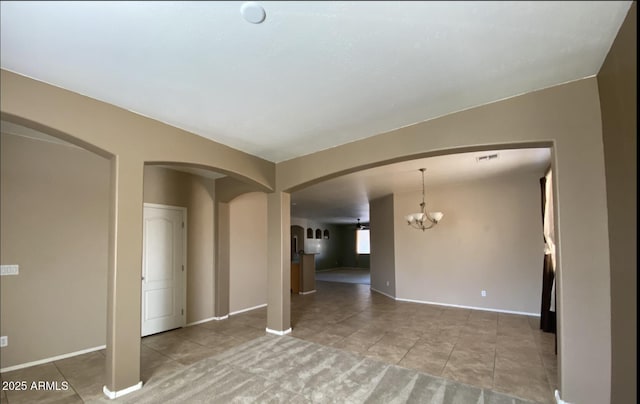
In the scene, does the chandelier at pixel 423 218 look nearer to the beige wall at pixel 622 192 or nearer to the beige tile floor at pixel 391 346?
the beige tile floor at pixel 391 346

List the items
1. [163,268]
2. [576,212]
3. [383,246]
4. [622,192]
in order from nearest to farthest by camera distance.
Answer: [622,192] → [576,212] → [163,268] → [383,246]

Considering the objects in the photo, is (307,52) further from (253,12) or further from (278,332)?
(278,332)

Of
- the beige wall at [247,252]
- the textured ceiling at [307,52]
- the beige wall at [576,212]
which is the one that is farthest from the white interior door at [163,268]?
the beige wall at [576,212]

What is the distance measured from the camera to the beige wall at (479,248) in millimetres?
5695

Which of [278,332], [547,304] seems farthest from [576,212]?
[278,332]

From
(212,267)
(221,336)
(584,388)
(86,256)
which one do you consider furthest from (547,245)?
(86,256)

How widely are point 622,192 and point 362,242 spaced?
15404mm

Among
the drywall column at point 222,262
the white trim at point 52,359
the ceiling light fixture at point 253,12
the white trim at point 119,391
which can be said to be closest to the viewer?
the ceiling light fixture at point 253,12

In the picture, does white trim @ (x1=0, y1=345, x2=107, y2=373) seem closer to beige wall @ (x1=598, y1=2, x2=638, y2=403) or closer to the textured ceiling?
the textured ceiling

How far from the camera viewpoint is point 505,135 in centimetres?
272

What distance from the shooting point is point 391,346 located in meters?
4.07

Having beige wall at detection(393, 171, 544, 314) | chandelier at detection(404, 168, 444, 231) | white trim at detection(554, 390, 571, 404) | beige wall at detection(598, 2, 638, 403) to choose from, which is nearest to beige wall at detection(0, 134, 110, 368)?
chandelier at detection(404, 168, 444, 231)

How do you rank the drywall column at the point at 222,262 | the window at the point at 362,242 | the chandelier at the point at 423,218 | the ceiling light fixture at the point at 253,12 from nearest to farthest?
the ceiling light fixture at the point at 253,12 < the drywall column at the point at 222,262 < the chandelier at the point at 423,218 < the window at the point at 362,242

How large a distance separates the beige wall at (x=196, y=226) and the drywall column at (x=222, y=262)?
Answer: 10cm
